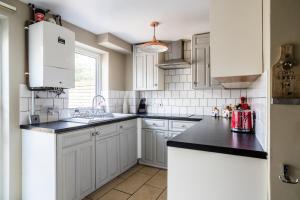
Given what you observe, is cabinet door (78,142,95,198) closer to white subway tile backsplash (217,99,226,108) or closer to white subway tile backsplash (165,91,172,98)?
white subway tile backsplash (165,91,172,98)

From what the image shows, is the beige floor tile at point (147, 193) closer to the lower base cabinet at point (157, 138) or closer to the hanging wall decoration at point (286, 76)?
the lower base cabinet at point (157, 138)

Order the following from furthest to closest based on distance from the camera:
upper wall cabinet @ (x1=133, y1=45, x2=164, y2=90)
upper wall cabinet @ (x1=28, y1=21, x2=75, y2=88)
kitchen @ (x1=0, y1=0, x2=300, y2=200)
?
upper wall cabinet @ (x1=133, y1=45, x2=164, y2=90) → upper wall cabinet @ (x1=28, y1=21, x2=75, y2=88) → kitchen @ (x1=0, y1=0, x2=300, y2=200)

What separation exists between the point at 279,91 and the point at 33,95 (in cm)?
235

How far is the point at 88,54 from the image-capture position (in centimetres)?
312

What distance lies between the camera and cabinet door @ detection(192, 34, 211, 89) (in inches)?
116

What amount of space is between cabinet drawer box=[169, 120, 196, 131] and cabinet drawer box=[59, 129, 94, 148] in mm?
1330

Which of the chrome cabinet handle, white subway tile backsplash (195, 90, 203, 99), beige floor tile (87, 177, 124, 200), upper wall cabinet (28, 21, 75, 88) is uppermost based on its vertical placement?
upper wall cabinet (28, 21, 75, 88)

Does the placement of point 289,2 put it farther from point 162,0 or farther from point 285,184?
point 162,0

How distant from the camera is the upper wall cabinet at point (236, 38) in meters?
1.14

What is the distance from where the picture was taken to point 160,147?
10.1 ft

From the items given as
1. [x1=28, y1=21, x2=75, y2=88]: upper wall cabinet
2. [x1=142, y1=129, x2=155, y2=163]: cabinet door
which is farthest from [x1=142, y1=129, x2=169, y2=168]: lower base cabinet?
[x1=28, y1=21, x2=75, y2=88]: upper wall cabinet

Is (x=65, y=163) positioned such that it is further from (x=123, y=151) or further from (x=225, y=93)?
(x=225, y=93)

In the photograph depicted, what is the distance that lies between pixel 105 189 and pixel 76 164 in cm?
65

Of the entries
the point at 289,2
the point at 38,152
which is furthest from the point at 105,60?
the point at 289,2
